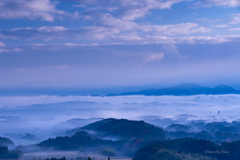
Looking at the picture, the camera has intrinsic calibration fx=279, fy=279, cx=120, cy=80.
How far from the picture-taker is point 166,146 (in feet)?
179

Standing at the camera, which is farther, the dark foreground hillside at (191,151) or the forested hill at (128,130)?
the forested hill at (128,130)

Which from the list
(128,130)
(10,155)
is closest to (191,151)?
(10,155)

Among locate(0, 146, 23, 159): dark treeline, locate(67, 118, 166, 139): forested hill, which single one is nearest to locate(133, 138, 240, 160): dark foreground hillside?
locate(0, 146, 23, 159): dark treeline

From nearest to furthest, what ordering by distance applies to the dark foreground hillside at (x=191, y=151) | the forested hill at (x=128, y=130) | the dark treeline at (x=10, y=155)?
the dark foreground hillside at (x=191, y=151)
the dark treeline at (x=10, y=155)
the forested hill at (x=128, y=130)

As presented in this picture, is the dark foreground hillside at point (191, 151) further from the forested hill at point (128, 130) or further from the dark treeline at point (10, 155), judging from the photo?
the forested hill at point (128, 130)

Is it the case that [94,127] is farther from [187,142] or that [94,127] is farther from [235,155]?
[235,155]

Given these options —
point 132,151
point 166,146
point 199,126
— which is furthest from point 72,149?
point 199,126

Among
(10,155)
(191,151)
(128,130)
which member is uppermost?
(128,130)

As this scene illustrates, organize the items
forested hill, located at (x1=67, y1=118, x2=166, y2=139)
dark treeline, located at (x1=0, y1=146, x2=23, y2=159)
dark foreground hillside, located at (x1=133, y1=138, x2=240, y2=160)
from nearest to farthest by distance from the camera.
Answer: dark foreground hillside, located at (x1=133, y1=138, x2=240, y2=160) < dark treeline, located at (x1=0, y1=146, x2=23, y2=159) < forested hill, located at (x1=67, y1=118, x2=166, y2=139)

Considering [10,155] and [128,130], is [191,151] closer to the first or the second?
[10,155]

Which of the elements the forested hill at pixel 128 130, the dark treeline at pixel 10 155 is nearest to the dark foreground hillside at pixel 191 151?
the dark treeline at pixel 10 155

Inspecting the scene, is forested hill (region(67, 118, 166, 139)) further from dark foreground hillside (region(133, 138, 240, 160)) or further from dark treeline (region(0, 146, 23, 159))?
dark treeline (region(0, 146, 23, 159))

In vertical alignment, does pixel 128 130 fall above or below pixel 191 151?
above

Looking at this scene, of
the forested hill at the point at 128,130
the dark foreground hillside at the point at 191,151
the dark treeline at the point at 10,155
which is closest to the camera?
the dark foreground hillside at the point at 191,151
